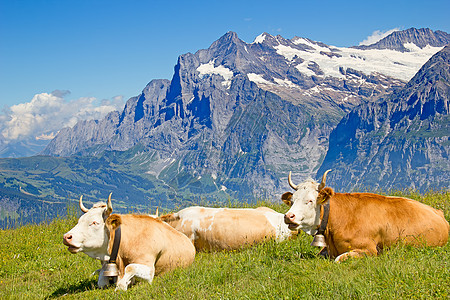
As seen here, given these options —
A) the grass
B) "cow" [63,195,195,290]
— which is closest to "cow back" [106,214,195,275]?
"cow" [63,195,195,290]

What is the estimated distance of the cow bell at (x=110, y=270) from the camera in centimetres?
918

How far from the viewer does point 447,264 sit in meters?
7.37

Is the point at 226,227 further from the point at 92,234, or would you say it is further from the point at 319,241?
the point at 92,234

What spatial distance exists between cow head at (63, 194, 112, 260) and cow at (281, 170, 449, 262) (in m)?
4.40

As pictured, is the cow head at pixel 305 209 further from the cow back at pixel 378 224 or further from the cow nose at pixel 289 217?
the cow back at pixel 378 224

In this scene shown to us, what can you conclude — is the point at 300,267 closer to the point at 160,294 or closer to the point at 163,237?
the point at 160,294

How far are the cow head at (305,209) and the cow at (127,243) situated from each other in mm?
3173

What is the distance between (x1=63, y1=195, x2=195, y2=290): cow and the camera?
9180mm

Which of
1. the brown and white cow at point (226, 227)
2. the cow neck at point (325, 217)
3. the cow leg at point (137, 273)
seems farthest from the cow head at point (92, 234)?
the cow neck at point (325, 217)

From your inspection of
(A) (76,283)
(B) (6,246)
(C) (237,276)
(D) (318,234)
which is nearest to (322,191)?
(D) (318,234)

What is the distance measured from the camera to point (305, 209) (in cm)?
973

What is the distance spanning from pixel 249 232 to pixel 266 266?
11.1 ft

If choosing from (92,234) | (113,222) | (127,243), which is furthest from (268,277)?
(92,234)

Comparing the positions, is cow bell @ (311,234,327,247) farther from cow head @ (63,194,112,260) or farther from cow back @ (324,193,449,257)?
cow head @ (63,194,112,260)
